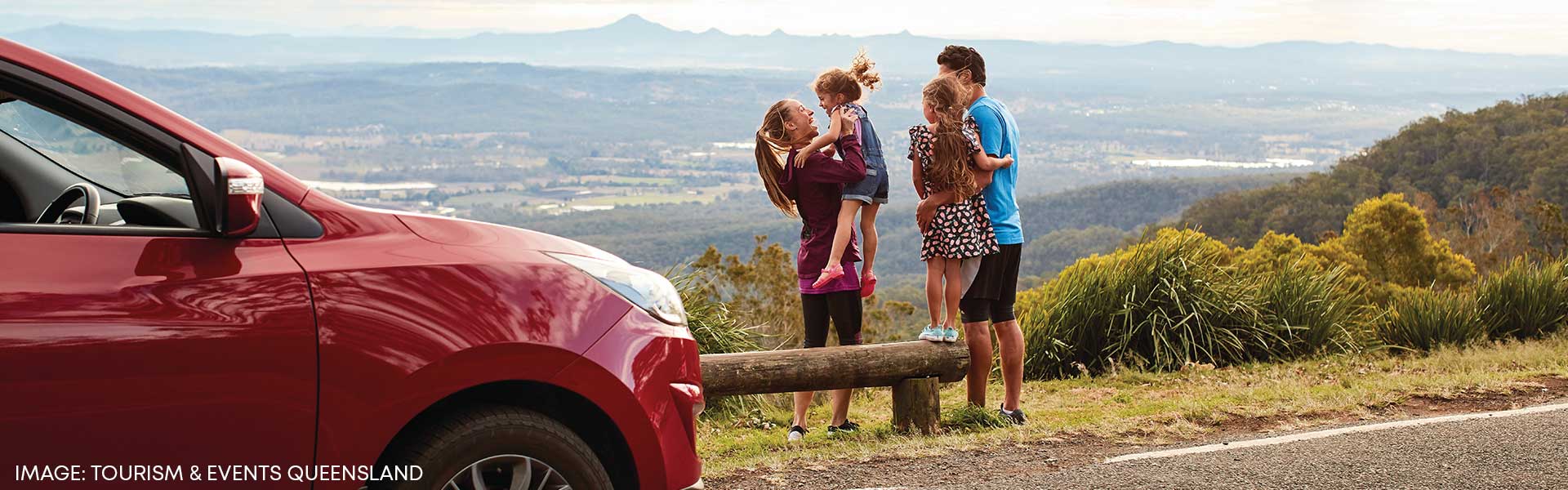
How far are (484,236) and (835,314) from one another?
118 inches

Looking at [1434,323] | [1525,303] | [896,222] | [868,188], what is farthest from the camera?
[896,222]

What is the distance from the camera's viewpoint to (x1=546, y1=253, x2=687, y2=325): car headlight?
3145 millimetres

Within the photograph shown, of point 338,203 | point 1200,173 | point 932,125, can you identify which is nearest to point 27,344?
point 338,203

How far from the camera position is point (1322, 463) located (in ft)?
16.7

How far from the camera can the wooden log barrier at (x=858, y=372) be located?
5457 mm

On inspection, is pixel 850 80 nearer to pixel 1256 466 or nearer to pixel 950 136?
pixel 950 136

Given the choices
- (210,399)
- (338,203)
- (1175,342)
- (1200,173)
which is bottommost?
(1200,173)

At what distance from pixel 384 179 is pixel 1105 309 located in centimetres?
15805

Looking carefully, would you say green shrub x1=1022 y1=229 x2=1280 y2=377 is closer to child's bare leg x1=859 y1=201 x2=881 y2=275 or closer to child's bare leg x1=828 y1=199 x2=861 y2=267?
child's bare leg x1=859 y1=201 x2=881 y2=275

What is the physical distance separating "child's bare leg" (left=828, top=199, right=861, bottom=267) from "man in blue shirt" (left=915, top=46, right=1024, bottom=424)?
Result: 0.33 m

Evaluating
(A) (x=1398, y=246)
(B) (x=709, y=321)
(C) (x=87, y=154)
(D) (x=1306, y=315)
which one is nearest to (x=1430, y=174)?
(A) (x=1398, y=246)

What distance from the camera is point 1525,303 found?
9.38 meters

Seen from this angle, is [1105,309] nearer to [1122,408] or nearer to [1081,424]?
[1122,408]

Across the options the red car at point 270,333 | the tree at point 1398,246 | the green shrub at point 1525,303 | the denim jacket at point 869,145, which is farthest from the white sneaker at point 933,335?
the tree at point 1398,246
